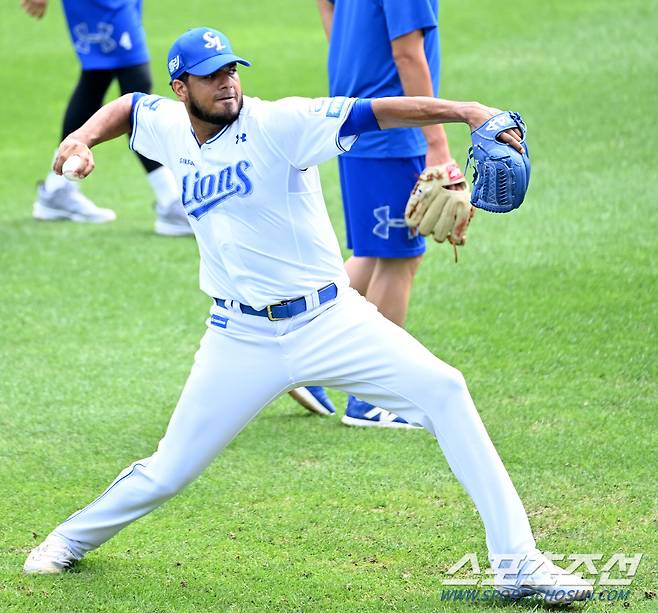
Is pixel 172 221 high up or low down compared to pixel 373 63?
down

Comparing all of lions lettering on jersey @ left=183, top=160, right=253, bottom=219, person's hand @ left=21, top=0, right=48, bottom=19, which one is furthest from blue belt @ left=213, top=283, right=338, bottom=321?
person's hand @ left=21, top=0, right=48, bottom=19

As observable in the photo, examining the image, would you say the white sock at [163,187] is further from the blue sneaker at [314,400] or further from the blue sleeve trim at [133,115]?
the blue sleeve trim at [133,115]

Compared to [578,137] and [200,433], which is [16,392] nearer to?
[200,433]

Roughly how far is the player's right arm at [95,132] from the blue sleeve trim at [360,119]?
0.89 meters

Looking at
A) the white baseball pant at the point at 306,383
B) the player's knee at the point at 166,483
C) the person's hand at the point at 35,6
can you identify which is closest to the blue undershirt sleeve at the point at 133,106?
the white baseball pant at the point at 306,383

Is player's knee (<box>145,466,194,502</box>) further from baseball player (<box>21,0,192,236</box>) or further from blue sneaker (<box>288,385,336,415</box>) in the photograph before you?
baseball player (<box>21,0,192,236</box>)

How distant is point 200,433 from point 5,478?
1438mm

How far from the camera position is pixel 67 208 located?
31.1ft

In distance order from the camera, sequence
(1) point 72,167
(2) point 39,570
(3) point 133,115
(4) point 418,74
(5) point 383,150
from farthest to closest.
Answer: (5) point 383,150 < (4) point 418,74 < (3) point 133,115 < (2) point 39,570 < (1) point 72,167

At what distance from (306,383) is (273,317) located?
26 cm

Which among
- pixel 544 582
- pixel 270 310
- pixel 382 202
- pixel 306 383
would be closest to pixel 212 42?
pixel 270 310

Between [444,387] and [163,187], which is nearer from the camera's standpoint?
[444,387]

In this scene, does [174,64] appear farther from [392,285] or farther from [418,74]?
[392,285]

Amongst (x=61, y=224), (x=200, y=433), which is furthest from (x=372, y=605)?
(x=61, y=224)
